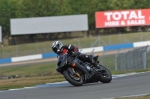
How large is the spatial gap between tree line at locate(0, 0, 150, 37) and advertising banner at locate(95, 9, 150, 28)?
16.1ft

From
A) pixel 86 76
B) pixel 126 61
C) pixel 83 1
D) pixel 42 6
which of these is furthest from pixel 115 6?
pixel 86 76

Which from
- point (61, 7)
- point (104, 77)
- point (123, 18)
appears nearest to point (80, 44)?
point (123, 18)

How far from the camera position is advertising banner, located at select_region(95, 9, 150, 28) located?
5666 cm

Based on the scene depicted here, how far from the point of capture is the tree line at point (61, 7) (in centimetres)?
6160

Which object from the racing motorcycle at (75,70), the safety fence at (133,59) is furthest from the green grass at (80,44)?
the racing motorcycle at (75,70)

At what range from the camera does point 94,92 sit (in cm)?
1145

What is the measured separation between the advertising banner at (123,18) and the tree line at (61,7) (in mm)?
4915

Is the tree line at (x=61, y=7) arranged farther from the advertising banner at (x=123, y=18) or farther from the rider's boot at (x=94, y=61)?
the rider's boot at (x=94, y=61)

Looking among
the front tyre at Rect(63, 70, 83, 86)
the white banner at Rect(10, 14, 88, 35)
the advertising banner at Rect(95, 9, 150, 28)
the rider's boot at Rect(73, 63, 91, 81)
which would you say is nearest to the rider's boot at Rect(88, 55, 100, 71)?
the rider's boot at Rect(73, 63, 91, 81)

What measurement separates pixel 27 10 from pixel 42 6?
2.09 m

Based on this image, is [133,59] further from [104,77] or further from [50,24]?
[50,24]

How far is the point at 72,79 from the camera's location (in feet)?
43.0

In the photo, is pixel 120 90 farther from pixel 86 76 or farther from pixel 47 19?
pixel 47 19

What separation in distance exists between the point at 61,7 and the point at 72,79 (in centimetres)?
5020
